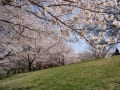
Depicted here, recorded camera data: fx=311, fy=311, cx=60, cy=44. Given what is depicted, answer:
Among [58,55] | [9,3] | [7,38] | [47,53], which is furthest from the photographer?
[58,55]

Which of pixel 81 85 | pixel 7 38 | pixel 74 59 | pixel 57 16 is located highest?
pixel 57 16

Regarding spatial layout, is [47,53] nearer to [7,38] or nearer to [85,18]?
[7,38]

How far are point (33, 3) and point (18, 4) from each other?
613 millimetres

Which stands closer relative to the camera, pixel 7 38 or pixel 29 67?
pixel 7 38

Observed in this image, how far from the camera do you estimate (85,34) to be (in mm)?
6633

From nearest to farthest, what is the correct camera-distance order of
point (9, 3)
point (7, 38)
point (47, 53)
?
point (9, 3) < point (7, 38) < point (47, 53)

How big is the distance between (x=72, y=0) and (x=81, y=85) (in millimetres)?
6961

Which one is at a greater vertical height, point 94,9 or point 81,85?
point 94,9

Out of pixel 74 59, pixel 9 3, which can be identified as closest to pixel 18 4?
pixel 9 3

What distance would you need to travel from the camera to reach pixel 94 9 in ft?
22.0

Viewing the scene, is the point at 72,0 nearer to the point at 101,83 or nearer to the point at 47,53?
the point at 101,83

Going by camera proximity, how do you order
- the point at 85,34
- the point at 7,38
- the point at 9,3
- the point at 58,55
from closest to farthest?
1. the point at 85,34
2. the point at 9,3
3. the point at 7,38
4. the point at 58,55

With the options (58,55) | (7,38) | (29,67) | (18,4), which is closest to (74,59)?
(58,55)

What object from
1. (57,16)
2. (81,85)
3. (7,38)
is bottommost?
(81,85)
